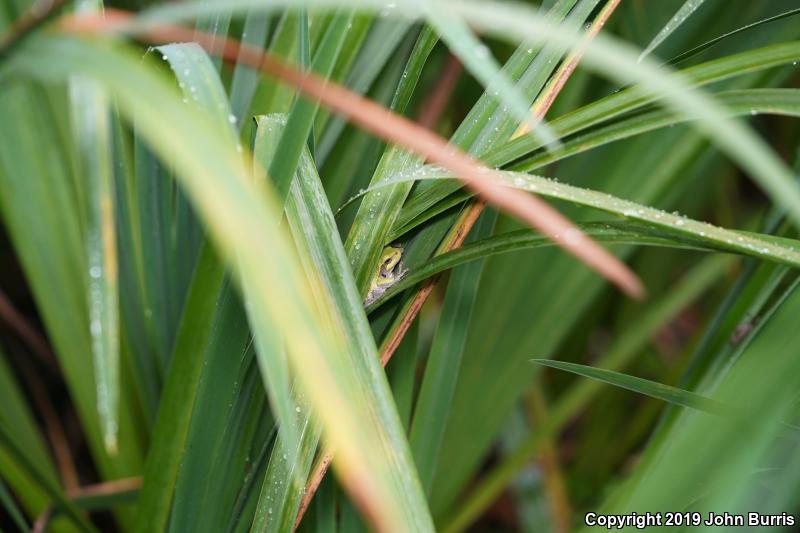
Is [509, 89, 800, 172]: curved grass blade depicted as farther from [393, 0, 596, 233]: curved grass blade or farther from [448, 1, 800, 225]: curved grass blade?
[448, 1, 800, 225]: curved grass blade

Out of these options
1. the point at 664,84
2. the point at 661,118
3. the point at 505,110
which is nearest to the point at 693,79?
the point at 661,118

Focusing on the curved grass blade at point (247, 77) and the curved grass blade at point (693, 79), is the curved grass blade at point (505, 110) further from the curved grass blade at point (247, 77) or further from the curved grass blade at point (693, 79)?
the curved grass blade at point (247, 77)

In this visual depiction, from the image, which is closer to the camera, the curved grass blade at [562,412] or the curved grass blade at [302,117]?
the curved grass blade at [302,117]

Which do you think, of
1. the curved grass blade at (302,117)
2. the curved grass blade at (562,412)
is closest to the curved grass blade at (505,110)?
the curved grass blade at (302,117)

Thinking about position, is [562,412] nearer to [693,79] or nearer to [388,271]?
[388,271]

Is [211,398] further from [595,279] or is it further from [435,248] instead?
[595,279]

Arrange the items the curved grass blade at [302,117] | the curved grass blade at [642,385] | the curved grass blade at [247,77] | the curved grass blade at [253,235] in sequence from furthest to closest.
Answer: the curved grass blade at [247,77], the curved grass blade at [642,385], the curved grass blade at [302,117], the curved grass blade at [253,235]

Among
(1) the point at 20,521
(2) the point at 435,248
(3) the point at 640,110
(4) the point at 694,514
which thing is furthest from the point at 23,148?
(4) the point at 694,514

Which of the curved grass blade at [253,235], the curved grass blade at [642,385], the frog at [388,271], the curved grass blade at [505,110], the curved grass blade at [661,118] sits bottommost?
the curved grass blade at [253,235]
